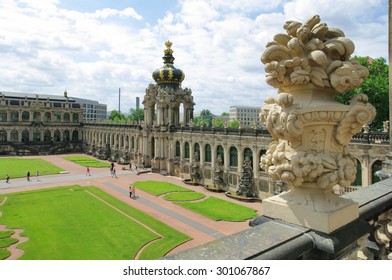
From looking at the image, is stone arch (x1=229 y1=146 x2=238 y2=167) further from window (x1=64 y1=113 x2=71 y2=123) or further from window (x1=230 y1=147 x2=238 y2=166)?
window (x1=64 y1=113 x2=71 y2=123)

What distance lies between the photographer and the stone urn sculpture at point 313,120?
4449 mm

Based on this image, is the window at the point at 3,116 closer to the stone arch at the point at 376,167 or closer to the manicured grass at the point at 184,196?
the manicured grass at the point at 184,196

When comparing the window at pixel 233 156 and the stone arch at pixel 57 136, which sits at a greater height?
the stone arch at pixel 57 136

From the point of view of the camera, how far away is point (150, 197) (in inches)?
1559

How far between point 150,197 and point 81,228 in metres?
13.2

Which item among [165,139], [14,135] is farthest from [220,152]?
[14,135]

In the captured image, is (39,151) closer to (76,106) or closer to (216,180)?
(76,106)

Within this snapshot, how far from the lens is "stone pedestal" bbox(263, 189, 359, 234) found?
A: 4.46 metres

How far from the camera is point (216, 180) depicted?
4481cm

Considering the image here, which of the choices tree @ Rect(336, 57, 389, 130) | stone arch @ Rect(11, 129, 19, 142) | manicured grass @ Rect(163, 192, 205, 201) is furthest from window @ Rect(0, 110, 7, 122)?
tree @ Rect(336, 57, 389, 130)

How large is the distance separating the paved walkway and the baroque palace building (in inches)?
132

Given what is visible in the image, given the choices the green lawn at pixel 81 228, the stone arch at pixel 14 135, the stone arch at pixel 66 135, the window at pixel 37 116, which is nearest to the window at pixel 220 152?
the green lawn at pixel 81 228

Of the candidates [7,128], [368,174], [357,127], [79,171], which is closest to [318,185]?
[357,127]

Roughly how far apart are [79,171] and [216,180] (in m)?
31.4
